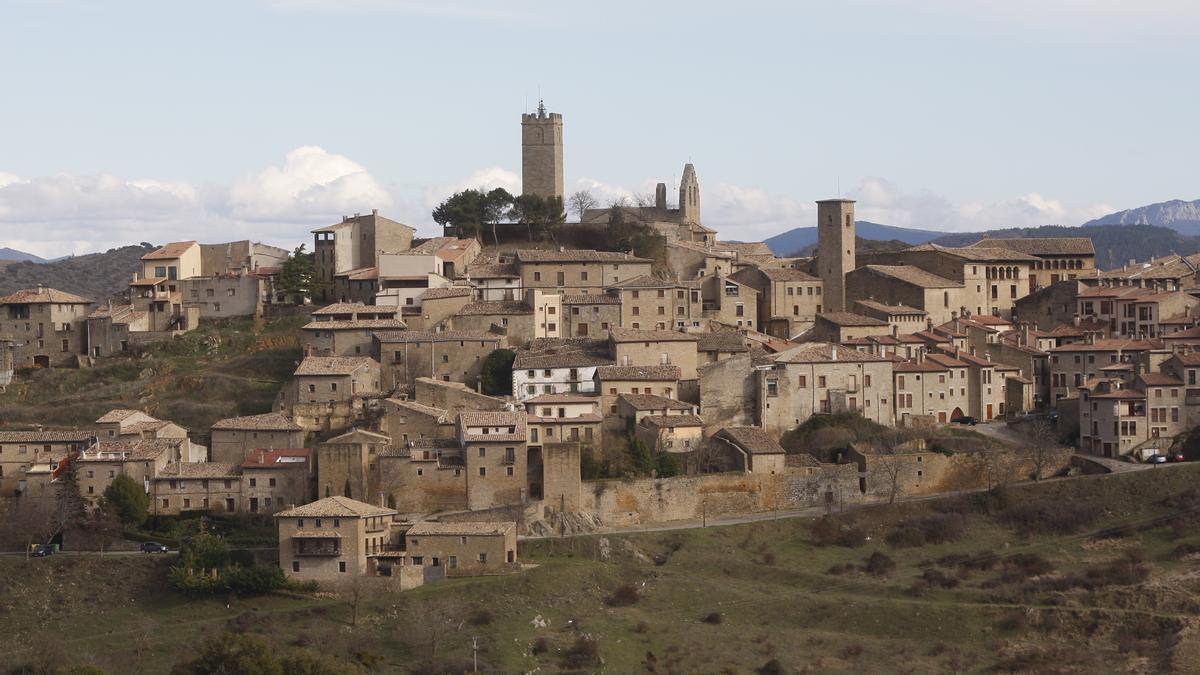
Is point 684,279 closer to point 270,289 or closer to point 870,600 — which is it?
point 270,289

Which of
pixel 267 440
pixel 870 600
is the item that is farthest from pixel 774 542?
pixel 267 440

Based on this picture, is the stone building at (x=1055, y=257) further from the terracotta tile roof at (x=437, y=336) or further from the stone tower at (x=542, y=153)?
the terracotta tile roof at (x=437, y=336)

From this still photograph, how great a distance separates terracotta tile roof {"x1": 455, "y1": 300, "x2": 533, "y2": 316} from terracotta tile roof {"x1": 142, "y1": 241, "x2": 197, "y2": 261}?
15.4 metres

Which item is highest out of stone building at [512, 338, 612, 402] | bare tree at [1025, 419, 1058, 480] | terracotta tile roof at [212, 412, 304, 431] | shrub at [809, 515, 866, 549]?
stone building at [512, 338, 612, 402]

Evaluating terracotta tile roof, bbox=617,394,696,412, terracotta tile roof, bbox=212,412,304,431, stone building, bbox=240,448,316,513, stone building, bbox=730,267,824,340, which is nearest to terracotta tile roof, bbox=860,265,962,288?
stone building, bbox=730,267,824,340

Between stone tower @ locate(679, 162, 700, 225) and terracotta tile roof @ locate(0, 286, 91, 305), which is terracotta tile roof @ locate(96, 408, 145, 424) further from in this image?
stone tower @ locate(679, 162, 700, 225)

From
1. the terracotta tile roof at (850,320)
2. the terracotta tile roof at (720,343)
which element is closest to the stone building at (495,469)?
the terracotta tile roof at (720,343)

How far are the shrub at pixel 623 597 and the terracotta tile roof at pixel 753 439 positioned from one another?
7.85 m

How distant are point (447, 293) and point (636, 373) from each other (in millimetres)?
10168

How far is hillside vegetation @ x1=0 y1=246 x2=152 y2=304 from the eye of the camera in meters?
114

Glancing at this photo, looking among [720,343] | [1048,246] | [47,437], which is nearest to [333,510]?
[47,437]

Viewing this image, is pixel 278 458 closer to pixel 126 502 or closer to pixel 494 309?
pixel 126 502

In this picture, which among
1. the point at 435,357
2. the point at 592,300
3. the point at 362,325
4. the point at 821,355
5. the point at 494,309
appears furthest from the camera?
the point at 592,300

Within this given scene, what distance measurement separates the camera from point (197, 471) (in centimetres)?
5734
